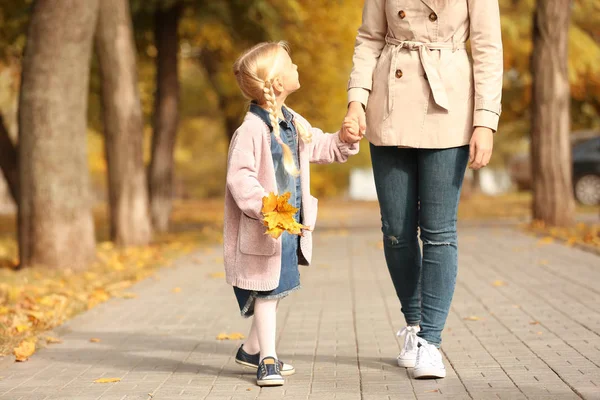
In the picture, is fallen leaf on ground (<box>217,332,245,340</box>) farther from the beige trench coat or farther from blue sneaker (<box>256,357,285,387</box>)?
the beige trench coat

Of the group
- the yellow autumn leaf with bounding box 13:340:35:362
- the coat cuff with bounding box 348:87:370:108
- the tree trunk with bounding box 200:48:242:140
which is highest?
the tree trunk with bounding box 200:48:242:140

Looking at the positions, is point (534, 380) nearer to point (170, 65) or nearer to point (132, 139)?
point (132, 139)

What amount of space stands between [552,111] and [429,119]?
35.7 ft

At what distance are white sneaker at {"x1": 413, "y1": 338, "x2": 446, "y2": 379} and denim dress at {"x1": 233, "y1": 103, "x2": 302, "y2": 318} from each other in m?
0.68

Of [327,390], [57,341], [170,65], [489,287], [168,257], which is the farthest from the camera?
[170,65]

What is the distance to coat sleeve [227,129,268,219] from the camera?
4680 mm

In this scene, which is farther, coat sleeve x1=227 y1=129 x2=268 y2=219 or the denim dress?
the denim dress

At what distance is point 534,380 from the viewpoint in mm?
4738

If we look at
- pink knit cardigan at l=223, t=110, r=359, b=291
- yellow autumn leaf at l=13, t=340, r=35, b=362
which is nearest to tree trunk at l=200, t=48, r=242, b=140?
yellow autumn leaf at l=13, t=340, r=35, b=362

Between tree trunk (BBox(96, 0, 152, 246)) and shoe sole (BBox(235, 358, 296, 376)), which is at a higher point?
tree trunk (BBox(96, 0, 152, 246))

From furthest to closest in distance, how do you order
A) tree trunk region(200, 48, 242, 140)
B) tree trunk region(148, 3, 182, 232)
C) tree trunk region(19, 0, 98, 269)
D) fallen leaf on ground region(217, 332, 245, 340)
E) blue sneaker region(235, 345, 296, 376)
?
1. tree trunk region(200, 48, 242, 140)
2. tree trunk region(148, 3, 182, 232)
3. tree trunk region(19, 0, 98, 269)
4. fallen leaf on ground region(217, 332, 245, 340)
5. blue sneaker region(235, 345, 296, 376)

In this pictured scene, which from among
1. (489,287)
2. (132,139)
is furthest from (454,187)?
(132,139)

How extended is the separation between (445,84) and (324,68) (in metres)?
18.5

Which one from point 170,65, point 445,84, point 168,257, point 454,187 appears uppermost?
point 170,65
